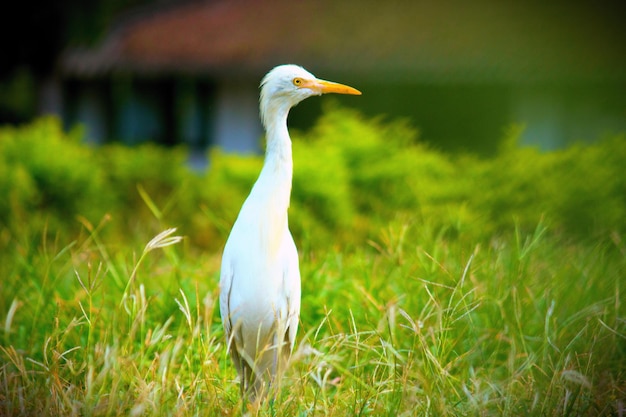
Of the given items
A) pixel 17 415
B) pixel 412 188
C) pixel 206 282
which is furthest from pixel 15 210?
pixel 17 415

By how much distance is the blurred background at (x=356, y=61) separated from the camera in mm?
9531

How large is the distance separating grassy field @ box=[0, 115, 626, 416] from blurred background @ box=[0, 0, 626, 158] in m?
2.81

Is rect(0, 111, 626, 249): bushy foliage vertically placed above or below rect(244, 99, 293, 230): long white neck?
below

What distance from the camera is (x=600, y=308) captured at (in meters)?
3.56

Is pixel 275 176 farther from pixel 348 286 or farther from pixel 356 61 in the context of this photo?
pixel 356 61

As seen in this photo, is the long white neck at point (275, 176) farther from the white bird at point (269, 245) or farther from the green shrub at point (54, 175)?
the green shrub at point (54, 175)

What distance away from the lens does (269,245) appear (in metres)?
3.08

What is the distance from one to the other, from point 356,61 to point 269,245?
7300mm

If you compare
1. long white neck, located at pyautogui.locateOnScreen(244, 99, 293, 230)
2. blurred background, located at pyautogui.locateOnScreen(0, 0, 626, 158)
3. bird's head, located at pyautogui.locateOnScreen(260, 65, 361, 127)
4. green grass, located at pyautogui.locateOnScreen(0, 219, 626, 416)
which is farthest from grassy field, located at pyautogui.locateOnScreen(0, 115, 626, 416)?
blurred background, located at pyautogui.locateOnScreen(0, 0, 626, 158)

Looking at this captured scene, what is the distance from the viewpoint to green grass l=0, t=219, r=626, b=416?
2852 millimetres

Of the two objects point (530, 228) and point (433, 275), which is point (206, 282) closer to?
point (433, 275)

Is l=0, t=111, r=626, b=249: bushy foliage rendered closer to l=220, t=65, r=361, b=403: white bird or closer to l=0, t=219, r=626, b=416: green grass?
l=0, t=219, r=626, b=416: green grass

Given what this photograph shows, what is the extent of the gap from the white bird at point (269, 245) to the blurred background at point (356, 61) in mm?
6355

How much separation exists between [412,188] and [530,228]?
3.51ft
